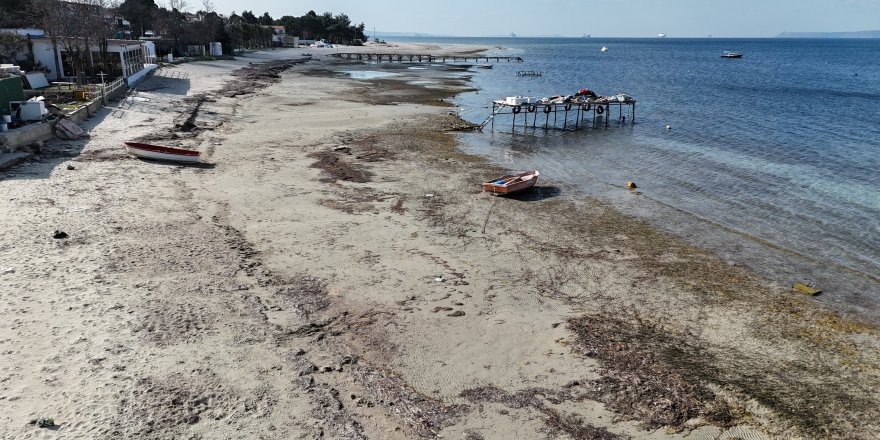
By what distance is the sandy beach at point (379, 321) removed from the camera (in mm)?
8953

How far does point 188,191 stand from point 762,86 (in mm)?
72457

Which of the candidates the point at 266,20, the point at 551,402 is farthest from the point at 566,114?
the point at 266,20

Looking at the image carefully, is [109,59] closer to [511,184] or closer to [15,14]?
[15,14]

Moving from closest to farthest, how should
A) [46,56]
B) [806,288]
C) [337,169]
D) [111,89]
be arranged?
[806,288] < [337,169] < [111,89] < [46,56]

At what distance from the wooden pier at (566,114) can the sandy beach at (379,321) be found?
62.5 feet

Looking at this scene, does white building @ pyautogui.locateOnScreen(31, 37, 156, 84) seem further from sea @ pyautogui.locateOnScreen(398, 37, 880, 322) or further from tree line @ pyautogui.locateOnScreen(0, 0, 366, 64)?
sea @ pyautogui.locateOnScreen(398, 37, 880, 322)

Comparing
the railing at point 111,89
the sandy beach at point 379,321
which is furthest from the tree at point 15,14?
the sandy beach at point 379,321

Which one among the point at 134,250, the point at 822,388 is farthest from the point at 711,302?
the point at 134,250

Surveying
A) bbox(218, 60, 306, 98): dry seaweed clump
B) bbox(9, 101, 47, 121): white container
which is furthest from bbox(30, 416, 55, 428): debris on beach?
bbox(218, 60, 306, 98): dry seaweed clump

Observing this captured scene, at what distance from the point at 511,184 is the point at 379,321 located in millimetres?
11291

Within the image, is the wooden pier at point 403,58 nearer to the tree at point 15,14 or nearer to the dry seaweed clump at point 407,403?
the tree at point 15,14

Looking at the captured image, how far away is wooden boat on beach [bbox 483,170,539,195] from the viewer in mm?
21834

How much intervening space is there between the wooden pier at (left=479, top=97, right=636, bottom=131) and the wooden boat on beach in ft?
50.1

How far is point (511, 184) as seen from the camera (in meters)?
21.9
